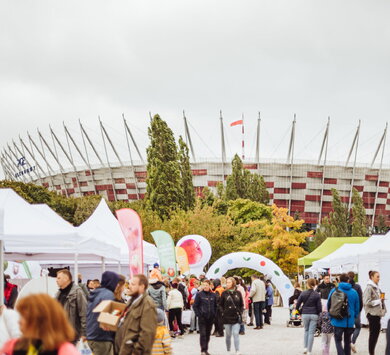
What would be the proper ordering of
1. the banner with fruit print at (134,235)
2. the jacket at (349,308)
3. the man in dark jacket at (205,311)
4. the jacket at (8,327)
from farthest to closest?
the man in dark jacket at (205,311)
the banner with fruit print at (134,235)
the jacket at (349,308)
the jacket at (8,327)

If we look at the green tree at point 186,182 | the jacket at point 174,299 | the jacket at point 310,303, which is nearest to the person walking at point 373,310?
the jacket at point 310,303

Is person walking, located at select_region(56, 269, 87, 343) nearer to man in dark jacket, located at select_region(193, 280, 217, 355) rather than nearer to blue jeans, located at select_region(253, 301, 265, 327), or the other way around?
man in dark jacket, located at select_region(193, 280, 217, 355)

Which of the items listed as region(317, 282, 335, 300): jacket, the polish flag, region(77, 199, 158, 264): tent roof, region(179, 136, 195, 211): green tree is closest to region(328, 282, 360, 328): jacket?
region(317, 282, 335, 300): jacket

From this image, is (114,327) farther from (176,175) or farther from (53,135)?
(53,135)

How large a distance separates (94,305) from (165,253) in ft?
44.4

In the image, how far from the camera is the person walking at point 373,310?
1229 cm

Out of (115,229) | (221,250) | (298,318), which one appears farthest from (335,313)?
(221,250)

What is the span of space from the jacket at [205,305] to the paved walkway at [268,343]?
102 cm

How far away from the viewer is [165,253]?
21.6 meters

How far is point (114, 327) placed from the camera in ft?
23.5

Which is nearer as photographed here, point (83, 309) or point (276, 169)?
point (83, 309)

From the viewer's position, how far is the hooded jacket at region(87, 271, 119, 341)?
8.16 meters

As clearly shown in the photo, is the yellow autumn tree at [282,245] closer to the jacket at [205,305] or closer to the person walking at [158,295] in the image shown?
the person walking at [158,295]

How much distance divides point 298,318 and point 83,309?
49.5ft
